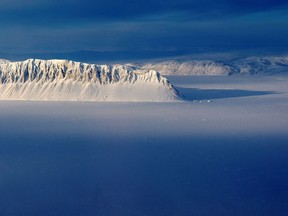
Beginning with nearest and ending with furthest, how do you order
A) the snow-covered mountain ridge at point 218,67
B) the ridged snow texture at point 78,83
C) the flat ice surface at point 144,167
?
the flat ice surface at point 144,167, the ridged snow texture at point 78,83, the snow-covered mountain ridge at point 218,67

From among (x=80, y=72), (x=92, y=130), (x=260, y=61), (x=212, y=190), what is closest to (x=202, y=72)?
(x=260, y=61)

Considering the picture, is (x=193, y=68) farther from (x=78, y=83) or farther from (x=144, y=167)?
(x=144, y=167)

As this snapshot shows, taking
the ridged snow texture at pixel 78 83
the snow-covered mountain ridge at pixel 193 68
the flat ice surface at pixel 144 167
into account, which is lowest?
the flat ice surface at pixel 144 167

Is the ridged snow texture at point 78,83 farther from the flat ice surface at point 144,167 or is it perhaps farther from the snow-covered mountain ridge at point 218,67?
the snow-covered mountain ridge at point 218,67

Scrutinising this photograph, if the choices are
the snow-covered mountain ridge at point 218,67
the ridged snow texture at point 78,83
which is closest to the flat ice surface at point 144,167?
the ridged snow texture at point 78,83

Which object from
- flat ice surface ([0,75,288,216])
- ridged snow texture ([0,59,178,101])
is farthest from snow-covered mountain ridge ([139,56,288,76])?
flat ice surface ([0,75,288,216])

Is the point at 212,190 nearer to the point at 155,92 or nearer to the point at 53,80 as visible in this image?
the point at 155,92

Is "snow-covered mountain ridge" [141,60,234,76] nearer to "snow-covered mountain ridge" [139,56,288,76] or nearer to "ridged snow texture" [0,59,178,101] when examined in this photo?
"snow-covered mountain ridge" [139,56,288,76]
